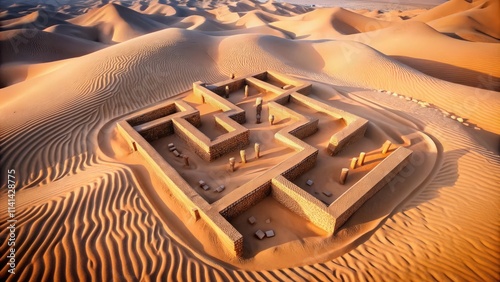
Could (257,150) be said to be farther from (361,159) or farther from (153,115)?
(153,115)

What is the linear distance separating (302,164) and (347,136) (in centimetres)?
194

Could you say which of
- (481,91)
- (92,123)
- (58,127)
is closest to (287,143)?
(92,123)

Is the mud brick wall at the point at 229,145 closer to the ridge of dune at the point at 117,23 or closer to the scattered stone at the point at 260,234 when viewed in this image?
the scattered stone at the point at 260,234

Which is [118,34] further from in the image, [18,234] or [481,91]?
[481,91]

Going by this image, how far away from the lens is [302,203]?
198 inches

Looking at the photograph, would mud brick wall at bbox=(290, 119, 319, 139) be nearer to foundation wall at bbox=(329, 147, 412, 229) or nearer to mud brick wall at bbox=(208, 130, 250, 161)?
mud brick wall at bbox=(208, 130, 250, 161)

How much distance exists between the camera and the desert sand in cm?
418

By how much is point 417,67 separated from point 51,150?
19.5 meters

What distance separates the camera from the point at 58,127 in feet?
25.8

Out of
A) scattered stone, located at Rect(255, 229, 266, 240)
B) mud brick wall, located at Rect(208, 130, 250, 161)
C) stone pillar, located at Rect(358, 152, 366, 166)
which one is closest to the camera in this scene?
scattered stone, located at Rect(255, 229, 266, 240)

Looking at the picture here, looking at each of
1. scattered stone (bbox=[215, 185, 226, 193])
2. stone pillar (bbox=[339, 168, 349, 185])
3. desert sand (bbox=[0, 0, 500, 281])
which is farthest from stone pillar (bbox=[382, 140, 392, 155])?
scattered stone (bbox=[215, 185, 226, 193])

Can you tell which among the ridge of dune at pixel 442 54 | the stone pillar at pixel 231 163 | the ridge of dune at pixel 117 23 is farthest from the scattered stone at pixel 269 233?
the ridge of dune at pixel 117 23

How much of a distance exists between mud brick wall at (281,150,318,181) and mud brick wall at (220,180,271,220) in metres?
0.61

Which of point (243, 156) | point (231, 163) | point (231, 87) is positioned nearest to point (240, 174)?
point (231, 163)
